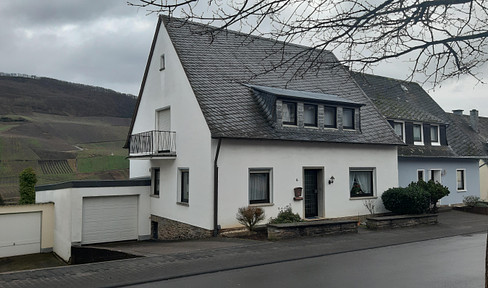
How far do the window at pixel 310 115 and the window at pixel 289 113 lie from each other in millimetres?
566

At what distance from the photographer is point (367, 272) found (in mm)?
8289

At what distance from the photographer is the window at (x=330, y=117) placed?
16984mm

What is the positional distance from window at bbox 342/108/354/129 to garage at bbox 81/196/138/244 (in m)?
9.81

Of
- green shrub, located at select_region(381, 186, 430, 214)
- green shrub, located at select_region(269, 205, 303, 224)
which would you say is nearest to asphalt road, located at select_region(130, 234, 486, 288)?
green shrub, located at select_region(269, 205, 303, 224)

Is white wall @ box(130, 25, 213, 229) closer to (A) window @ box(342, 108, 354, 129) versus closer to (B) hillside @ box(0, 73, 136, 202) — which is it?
(A) window @ box(342, 108, 354, 129)

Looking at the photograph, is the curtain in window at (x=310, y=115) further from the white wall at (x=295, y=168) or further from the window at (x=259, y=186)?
the window at (x=259, y=186)

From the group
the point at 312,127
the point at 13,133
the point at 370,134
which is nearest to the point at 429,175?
the point at 370,134

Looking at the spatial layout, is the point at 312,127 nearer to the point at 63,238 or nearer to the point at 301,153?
the point at 301,153

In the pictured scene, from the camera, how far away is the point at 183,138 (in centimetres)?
1547

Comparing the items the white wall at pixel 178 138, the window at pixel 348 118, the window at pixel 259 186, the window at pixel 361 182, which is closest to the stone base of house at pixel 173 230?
the white wall at pixel 178 138

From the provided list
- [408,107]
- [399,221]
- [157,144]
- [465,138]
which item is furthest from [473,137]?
[157,144]

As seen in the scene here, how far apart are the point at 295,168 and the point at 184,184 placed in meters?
4.37

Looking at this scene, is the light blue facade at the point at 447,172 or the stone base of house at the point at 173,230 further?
the light blue facade at the point at 447,172

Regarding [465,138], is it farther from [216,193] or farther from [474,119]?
[216,193]
